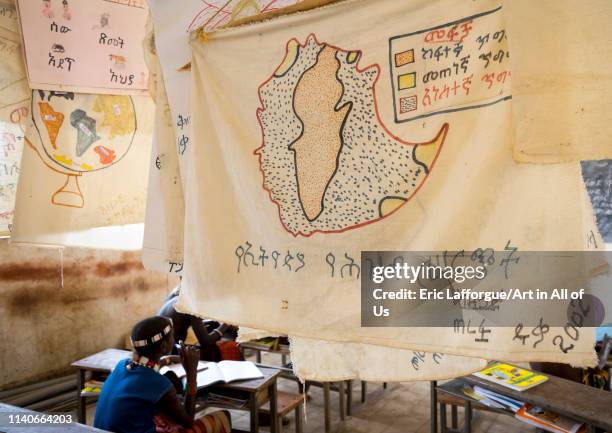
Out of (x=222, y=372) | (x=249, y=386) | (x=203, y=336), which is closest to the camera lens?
(x=249, y=386)

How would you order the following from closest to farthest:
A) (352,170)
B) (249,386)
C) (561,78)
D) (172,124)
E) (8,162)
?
1. (561,78)
2. (352,170)
3. (172,124)
4. (8,162)
5. (249,386)

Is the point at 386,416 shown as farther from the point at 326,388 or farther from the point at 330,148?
the point at 330,148

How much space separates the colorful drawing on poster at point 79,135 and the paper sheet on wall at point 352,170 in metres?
1.00

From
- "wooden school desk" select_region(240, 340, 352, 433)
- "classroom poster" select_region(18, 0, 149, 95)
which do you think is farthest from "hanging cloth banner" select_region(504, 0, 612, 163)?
"wooden school desk" select_region(240, 340, 352, 433)

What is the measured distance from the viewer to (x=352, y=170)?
134cm

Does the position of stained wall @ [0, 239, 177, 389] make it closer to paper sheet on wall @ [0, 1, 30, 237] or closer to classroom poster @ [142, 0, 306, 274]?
paper sheet on wall @ [0, 1, 30, 237]

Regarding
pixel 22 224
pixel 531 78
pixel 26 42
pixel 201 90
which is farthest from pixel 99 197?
pixel 531 78

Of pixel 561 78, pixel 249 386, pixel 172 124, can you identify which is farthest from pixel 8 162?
pixel 561 78

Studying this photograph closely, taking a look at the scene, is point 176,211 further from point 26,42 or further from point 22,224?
point 26,42

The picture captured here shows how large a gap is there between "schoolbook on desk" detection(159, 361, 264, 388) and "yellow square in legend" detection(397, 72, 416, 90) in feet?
7.76

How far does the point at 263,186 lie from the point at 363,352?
58cm

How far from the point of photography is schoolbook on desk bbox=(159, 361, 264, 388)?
10.0 feet

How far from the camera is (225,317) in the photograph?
154 centimetres

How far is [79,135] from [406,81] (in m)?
1.88
